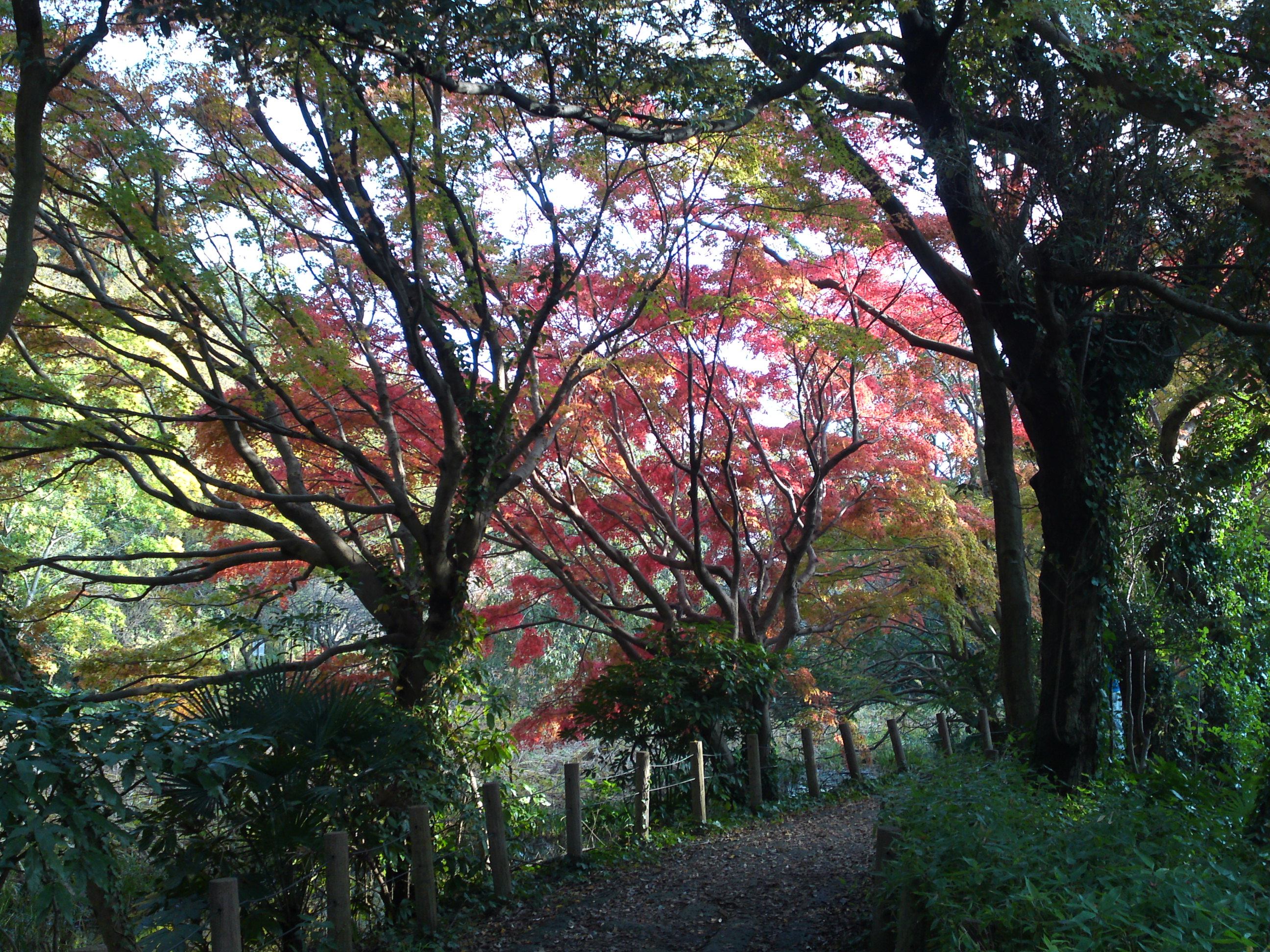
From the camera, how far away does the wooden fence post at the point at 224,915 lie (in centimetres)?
404

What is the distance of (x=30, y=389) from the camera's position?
22.1 feet

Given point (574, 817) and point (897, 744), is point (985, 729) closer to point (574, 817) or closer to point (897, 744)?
point (897, 744)

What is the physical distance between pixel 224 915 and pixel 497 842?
2636 millimetres

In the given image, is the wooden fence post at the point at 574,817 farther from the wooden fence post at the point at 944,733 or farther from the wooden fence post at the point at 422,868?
the wooden fence post at the point at 944,733

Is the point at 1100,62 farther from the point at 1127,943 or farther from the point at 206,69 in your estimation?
the point at 206,69

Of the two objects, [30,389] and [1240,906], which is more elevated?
[30,389]

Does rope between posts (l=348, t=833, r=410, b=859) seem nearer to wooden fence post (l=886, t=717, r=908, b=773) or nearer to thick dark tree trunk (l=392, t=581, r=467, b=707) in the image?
thick dark tree trunk (l=392, t=581, r=467, b=707)

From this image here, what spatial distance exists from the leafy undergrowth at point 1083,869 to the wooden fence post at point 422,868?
2917mm

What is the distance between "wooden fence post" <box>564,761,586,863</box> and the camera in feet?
23.8

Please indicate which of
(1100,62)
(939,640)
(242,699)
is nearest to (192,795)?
(242,699)

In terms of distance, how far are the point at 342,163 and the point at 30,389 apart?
9.99ft

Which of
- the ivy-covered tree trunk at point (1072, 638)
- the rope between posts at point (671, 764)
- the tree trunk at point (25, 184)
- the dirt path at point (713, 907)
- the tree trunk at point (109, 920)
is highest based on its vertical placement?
the tree trunk at point (25, 184)

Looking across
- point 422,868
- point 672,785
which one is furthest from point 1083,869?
point 672,785

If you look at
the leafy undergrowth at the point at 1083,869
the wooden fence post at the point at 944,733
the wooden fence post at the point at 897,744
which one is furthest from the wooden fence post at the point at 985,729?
the leafy undergrowth at the point at 1083,869
